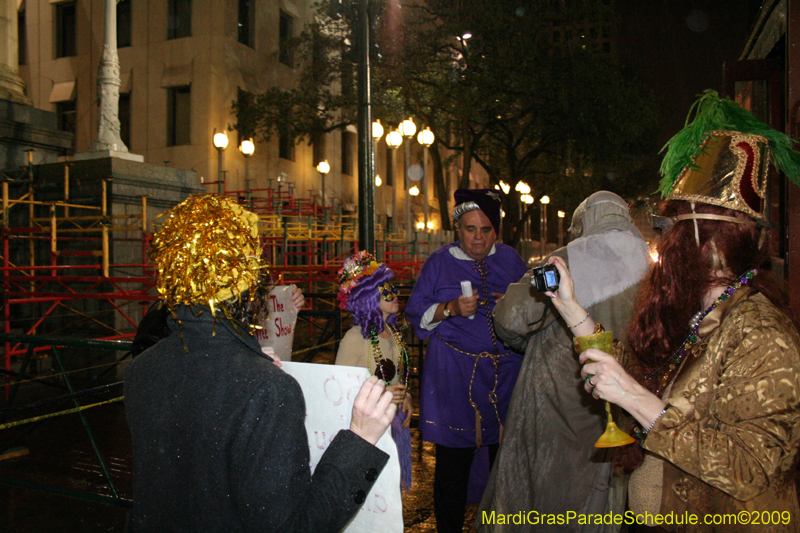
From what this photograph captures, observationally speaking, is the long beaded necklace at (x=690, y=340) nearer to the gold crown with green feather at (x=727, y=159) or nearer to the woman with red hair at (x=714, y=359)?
the woman with red hair at (x=714, y=359)

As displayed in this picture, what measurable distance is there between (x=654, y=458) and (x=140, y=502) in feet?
5.85

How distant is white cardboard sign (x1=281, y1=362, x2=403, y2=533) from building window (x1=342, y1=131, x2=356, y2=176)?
97.6ft

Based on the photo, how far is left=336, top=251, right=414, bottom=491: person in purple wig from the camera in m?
3.49

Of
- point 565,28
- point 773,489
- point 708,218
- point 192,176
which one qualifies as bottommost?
point 773,489

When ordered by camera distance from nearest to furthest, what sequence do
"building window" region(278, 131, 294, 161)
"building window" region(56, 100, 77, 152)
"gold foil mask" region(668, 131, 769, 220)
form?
"gold foil mask" region(668, 131, 769, 220), "building window" region(56, 100, 77, 152), "building window" region(278, 131, 294, 161)

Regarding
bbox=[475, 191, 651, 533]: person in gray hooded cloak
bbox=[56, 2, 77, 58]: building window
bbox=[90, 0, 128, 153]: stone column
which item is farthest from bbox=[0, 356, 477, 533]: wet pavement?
bbox=[56, 2, 77, 58]: building window

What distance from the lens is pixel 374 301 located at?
352cm

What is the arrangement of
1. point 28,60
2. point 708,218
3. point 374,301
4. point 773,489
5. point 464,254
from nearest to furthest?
point 773,489 → point 708,218 → point 374,301 → point 464,254 → point 28,60

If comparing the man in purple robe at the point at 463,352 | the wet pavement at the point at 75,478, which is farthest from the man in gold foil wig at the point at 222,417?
the wet pavement at the point at 75,478

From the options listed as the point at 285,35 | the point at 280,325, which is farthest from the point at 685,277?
the point at 285,35

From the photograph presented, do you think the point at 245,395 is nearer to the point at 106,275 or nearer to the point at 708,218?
the point at 708,218

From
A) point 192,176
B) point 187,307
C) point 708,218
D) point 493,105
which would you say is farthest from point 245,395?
point 493,105

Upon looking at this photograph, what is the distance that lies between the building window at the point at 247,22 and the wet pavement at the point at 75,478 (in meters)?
22.0

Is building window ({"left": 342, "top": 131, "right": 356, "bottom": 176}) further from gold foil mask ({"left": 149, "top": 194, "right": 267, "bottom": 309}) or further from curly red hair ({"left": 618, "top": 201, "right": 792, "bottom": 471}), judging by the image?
gold foil mask ({"left": 149, "top": 194, "right": 267, "bottom": 309})
